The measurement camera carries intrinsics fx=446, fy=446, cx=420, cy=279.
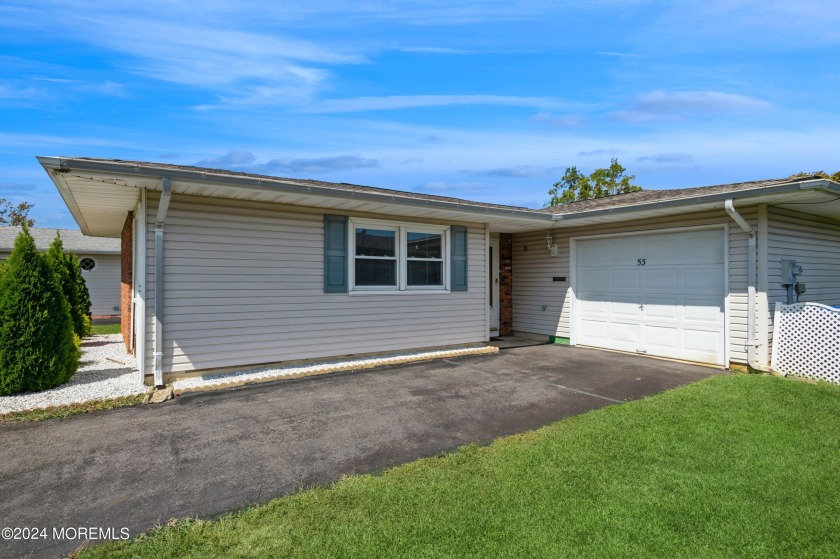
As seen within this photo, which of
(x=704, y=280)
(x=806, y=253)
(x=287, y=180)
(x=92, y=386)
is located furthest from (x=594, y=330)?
(x=92, y=386)

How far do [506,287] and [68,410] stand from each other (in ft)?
29.1

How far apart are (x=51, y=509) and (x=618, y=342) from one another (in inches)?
354

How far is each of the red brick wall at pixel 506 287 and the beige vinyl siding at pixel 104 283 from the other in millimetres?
A: 16835

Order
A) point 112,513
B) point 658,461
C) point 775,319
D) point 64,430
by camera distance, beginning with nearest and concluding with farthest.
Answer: point 112,513 < point 658,461 < point 64,430 < point 775,319

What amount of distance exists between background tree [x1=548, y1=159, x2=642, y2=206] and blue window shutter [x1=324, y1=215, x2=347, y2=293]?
18.7m

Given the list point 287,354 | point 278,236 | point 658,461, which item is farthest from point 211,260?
point 658,461

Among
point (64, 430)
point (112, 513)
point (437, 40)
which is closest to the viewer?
point (112, 513)

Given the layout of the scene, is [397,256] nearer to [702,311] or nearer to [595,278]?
[595,278]

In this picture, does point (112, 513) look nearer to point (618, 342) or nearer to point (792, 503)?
point (792, 503)

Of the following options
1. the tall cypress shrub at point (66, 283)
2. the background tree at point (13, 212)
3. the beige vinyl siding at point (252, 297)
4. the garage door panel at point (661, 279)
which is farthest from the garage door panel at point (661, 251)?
the background tree at point (13, 212)

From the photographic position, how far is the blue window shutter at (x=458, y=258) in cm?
890

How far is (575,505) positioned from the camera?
299cm

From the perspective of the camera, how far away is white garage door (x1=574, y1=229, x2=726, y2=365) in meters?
7.64

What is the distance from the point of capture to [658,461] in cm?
372
